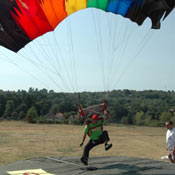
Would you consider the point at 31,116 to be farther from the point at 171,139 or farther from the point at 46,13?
the point at 171,139

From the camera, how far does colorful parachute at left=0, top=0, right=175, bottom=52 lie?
7168 mm

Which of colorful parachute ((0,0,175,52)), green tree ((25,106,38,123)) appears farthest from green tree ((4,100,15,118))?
colorful parachute ((0,0,175,52))

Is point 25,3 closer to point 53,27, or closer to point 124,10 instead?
point 53,27

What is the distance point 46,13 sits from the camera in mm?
7496

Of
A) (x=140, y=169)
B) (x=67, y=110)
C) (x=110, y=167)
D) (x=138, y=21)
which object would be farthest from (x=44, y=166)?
(x=67, y=110)

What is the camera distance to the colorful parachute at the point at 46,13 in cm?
717

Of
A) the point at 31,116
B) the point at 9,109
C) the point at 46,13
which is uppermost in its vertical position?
the point at 46,13

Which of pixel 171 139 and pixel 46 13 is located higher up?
pixel 46 13

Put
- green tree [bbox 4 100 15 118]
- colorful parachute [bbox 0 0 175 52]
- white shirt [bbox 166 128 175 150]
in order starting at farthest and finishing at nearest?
green tree [bbox 4 100 15 118] < white shirt [bbox 166 128 175 150] < colorful parachute [bbox 0 0 175 52]

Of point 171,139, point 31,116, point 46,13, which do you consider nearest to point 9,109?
point 31,116

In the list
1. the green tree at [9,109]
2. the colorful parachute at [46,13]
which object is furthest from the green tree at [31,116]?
the colorful parachute at [46,13]

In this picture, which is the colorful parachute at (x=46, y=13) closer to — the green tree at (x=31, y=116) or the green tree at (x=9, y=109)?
the green tree at (x=31, y=116)

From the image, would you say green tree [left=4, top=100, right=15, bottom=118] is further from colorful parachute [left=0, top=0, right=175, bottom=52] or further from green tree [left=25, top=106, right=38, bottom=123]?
colorful parachute [left=0, top=0, right=175, bottom=52]

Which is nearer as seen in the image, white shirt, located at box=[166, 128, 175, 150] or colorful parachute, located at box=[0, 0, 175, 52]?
colorful parachute, located at box=[0, 0, 175, 52]
